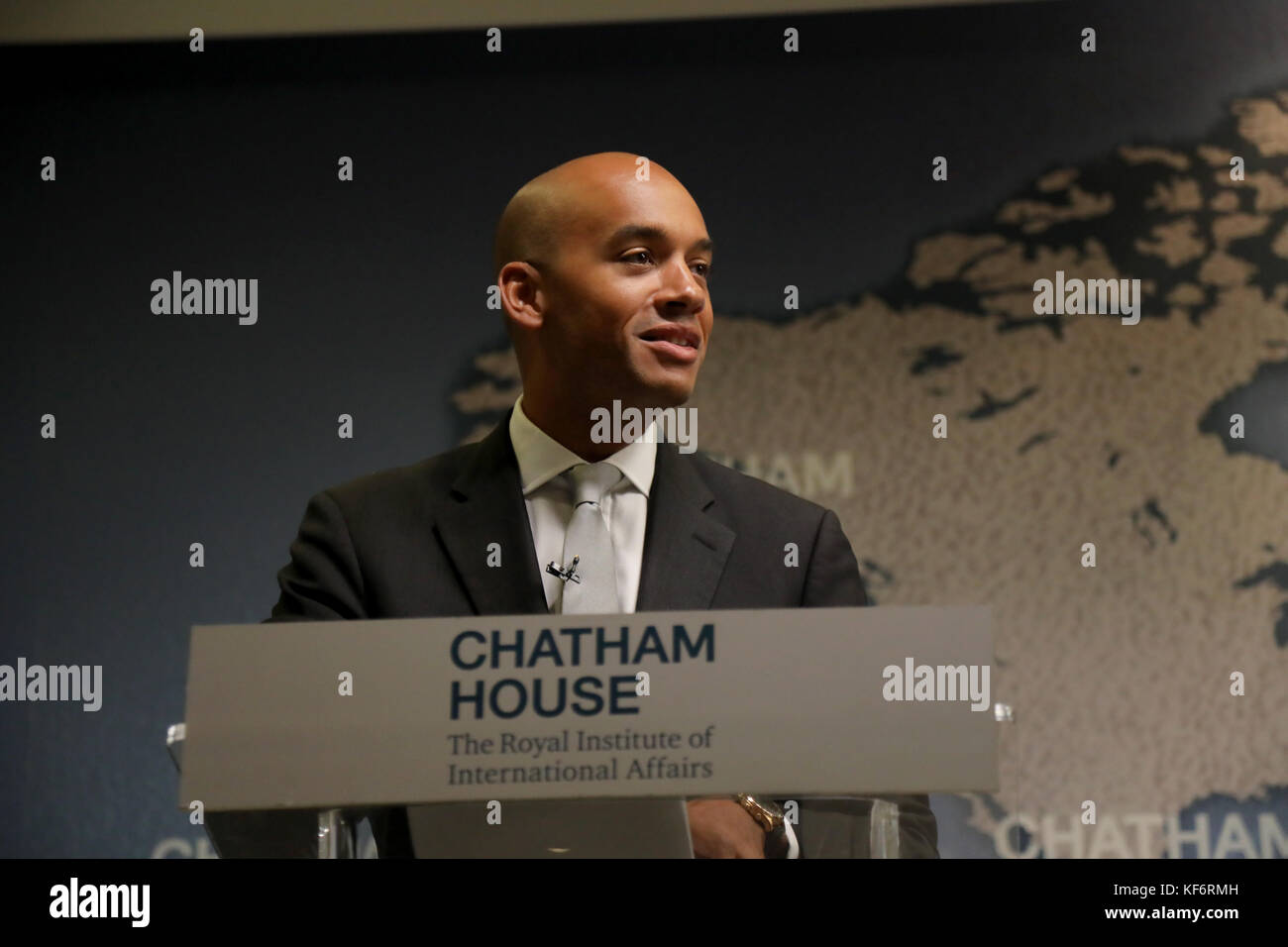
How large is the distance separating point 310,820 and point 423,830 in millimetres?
113

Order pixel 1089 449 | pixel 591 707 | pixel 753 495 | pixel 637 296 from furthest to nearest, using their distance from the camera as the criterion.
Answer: pixel 1089 449, pixel 753 495, pixel 637 296, pixel 591 707

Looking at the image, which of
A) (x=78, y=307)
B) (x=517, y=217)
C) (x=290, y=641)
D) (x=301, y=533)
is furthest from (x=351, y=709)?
(x=78, y=307)

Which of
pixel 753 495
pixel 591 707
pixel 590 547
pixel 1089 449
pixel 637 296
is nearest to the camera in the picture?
pixel 591 707

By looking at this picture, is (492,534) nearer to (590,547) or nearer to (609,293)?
(590,547)

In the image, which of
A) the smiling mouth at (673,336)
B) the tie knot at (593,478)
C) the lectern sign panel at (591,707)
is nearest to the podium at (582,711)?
the lectern sign panel at (591,707)

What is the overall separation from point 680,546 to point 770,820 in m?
0.53

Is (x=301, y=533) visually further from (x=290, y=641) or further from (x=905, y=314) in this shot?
(x=905, y=314)

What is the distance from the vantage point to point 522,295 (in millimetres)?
2100

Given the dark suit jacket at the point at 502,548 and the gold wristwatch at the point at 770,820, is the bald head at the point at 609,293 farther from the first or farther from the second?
the gold wristwatch at the point at 770,820

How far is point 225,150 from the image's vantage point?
12.0ft

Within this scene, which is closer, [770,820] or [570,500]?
[770,820]

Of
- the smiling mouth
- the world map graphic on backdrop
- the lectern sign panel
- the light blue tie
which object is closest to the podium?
the lectern sign panel

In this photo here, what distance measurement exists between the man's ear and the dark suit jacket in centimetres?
15

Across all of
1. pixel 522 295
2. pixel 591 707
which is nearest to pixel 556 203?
pixel 522 295
